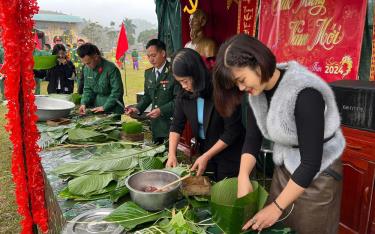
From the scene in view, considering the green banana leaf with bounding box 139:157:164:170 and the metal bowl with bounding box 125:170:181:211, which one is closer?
the metal bowl with bounding box 125:170:181:211

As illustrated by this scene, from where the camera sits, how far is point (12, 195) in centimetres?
386

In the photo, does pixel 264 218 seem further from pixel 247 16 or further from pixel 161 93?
pixel 247 16

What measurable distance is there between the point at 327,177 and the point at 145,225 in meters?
0.83

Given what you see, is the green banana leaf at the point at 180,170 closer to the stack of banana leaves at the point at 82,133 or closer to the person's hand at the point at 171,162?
the person's hand at the point at 171,162

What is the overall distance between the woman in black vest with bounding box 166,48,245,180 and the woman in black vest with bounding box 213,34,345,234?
0.46 m

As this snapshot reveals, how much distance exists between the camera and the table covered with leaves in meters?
1.13

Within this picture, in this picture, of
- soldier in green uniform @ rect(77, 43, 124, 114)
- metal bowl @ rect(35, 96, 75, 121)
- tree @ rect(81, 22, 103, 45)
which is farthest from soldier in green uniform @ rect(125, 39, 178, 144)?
tree @ rect(81, 22, 103, 45)

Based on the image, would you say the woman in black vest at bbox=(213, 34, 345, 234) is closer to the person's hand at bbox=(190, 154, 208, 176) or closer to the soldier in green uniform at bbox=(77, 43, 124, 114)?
the person's hand at bbox=(190, 154, 208, 176)

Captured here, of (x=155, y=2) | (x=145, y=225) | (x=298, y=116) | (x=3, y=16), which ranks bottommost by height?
(x=145, y=225)

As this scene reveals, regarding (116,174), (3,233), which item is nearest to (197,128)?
(116,174)

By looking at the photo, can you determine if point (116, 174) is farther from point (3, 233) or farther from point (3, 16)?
point (3, 233)

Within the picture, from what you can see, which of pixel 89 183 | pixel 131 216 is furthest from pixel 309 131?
pixel 89 183

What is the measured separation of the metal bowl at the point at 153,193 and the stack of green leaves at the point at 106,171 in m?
0.11

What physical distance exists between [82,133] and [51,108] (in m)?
0.87
